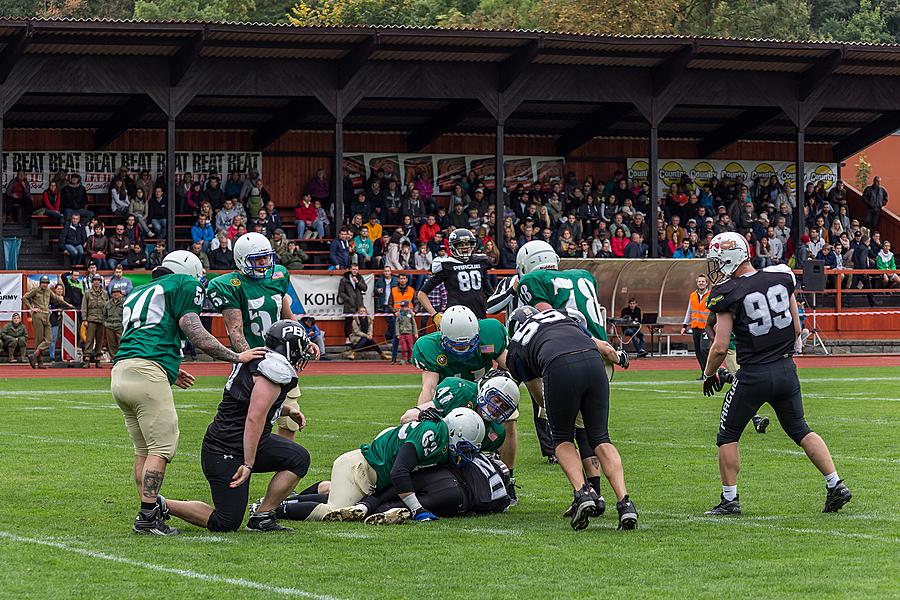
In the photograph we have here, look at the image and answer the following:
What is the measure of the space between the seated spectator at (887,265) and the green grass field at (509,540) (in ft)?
64.4

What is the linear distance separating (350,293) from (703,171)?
13945mm

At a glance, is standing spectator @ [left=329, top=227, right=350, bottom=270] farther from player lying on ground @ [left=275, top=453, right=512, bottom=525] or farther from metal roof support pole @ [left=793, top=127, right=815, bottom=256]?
player lying on ground @ [left=275, top=453, right=512, bottom=525]

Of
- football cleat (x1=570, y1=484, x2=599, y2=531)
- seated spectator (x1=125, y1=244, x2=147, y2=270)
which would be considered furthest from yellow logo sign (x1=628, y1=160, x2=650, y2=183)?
football cleat (x1=570, y1=484, x2=599, y2=531)

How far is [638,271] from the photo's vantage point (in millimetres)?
30328

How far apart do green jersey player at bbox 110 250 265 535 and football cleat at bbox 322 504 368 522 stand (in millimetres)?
1086

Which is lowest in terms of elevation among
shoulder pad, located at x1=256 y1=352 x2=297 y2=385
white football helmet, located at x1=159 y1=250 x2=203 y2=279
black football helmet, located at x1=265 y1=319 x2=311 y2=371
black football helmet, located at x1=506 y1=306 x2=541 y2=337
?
shoulder pad, located at x1=256 y1=352 x2=297 y2=385

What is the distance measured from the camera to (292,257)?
28547mm

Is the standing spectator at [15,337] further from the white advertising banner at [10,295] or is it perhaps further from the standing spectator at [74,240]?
the standing spectator at [74,240]

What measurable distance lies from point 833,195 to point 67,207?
63.9ft

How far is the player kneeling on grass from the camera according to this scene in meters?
8.35

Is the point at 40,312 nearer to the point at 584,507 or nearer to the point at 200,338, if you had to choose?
the point at 200,338

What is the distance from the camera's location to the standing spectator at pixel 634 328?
1156 inches

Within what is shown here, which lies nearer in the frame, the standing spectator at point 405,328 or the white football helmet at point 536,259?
the white football helmet at point 536,259

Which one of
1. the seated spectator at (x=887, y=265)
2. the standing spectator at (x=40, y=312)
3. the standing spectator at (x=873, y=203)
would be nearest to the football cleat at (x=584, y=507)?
the standing spectator at (x=40, y=312)
